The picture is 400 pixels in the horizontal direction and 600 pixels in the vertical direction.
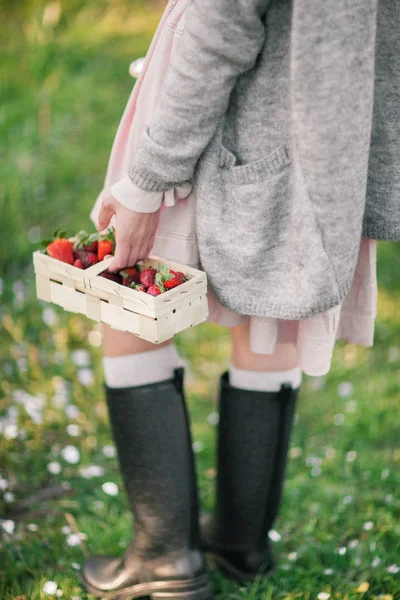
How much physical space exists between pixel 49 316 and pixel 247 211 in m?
1.41

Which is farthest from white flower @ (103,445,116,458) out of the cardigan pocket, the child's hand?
the cardigan pocket

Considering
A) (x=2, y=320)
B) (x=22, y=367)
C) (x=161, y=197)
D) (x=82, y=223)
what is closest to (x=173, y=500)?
(x=161, y=197)

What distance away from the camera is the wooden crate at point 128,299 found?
113 cm

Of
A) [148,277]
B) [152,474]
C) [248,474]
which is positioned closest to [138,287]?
[148,277]

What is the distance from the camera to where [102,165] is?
3.26 m

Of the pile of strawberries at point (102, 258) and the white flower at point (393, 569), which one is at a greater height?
the pile of strawberries at point (102, 258)

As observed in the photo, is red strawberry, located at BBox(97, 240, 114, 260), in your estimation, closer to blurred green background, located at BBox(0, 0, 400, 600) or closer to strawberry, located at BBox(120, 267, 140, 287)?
strawberry, located at BBox(120, 267, 140, 287)

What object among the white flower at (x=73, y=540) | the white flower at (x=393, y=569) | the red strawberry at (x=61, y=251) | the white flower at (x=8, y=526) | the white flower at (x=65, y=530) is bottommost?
the white flower at (x=65, y=530)

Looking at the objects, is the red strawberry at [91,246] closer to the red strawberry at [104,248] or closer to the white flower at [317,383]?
the red strawberry at [104,248]

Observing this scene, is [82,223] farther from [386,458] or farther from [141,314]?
[141,314]

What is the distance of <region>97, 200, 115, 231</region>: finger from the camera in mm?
1183

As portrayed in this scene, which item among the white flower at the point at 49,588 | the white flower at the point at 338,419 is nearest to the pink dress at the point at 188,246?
the white flower at the point at 49,588

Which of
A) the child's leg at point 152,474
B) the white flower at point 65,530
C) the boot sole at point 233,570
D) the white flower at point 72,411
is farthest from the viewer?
the white flower at point 72,411

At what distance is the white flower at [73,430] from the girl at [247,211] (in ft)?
1.87
